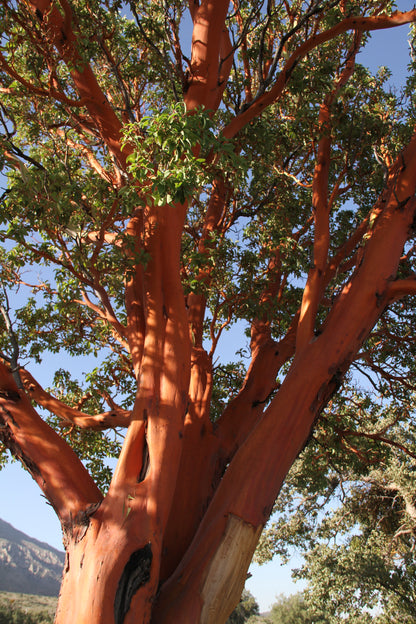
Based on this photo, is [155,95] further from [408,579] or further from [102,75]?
[408,579]

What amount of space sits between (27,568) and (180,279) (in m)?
93.7

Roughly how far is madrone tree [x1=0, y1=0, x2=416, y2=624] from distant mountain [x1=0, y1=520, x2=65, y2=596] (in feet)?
218

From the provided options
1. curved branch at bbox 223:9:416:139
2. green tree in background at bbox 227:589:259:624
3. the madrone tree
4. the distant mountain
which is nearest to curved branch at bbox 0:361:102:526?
the madrone tree

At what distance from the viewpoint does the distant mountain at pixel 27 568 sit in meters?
69.6

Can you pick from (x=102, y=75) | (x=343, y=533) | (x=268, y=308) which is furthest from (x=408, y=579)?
(x=102, y=75)

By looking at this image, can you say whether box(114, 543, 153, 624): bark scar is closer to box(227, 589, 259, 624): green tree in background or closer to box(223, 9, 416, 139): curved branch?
box(223, 9, 416, 139): curved branch

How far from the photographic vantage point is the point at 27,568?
265ft

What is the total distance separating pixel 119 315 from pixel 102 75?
13.1ft

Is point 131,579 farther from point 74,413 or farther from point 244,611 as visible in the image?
point 244,611

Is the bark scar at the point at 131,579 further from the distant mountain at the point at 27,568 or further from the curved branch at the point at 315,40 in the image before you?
the distant mountain at the point at 27,568

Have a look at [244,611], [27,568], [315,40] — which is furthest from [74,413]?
[27,568]

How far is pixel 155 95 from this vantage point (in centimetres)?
785

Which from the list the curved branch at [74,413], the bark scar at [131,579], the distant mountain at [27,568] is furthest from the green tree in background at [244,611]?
the distant mountain at [27,568]

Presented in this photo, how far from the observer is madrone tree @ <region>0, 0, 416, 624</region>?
368cm
